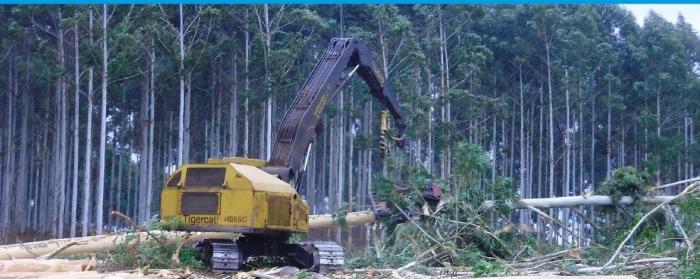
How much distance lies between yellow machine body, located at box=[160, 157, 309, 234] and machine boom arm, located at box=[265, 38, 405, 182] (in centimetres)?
139

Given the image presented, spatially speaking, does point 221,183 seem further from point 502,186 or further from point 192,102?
point 192,102

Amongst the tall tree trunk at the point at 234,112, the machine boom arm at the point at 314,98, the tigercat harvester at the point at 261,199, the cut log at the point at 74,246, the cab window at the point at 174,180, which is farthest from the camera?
the tall tree trunk at the point at 234,112

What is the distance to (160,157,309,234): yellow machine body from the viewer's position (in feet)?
44.2

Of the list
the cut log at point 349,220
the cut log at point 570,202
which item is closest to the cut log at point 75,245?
the cut log at point 349,220

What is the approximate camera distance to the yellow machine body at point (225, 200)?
13.5 meters

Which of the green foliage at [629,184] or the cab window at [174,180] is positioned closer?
the cab window at [174,180]

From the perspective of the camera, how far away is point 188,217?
13711mm

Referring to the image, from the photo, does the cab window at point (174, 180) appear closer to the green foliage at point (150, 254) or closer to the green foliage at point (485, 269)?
the green foliage at point (150, 254)

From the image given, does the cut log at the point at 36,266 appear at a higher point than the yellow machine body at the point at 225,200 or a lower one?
lower

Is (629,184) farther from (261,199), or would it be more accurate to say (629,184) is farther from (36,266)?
(36,266)

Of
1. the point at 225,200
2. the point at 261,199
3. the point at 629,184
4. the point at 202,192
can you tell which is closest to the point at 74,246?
the point at 202,192

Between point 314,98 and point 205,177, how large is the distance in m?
3.20

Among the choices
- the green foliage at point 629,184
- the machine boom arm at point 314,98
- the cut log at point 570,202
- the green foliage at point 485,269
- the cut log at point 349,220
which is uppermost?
the machine boom arm at point 314,98

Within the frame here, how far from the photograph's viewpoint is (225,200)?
44.5 feet
